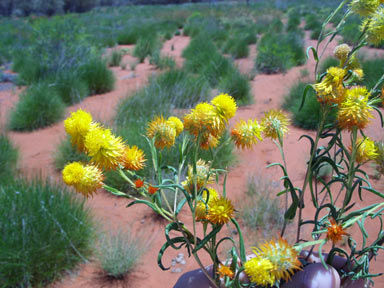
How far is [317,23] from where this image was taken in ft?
47.7

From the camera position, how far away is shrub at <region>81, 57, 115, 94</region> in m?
7.53

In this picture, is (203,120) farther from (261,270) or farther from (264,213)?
(264,213)

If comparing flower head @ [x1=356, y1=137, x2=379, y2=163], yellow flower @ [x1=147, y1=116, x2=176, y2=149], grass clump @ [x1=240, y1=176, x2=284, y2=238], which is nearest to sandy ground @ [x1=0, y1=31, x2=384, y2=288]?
grass clump @ [x1=240, y1=176, x2=284, y2=238]

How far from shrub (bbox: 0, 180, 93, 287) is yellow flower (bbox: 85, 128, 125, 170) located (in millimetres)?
1602

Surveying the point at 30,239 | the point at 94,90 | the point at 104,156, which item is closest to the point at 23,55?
the point at 94,90

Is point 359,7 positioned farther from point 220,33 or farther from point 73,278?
point 220,33

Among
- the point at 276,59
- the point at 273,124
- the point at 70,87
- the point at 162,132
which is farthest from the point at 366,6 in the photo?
the point at 276,59

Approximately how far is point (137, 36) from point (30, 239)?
13698mm

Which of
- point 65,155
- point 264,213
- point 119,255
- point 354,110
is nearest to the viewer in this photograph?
point 354,110

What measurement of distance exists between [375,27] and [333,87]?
0.24 m

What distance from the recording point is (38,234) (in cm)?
242

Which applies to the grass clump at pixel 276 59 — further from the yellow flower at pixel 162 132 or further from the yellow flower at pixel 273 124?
the yellow flower at pixel 162 132

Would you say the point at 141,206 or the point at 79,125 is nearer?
the point at 79,125

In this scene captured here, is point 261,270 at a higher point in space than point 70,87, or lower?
higher
